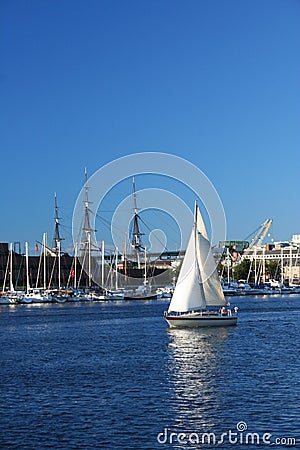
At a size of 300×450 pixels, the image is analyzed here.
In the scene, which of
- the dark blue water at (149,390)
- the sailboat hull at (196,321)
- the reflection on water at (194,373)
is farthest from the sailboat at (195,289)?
the dark blue water at (149,390)

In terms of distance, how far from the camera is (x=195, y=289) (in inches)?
2402

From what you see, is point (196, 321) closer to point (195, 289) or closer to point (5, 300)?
point (195, 289)

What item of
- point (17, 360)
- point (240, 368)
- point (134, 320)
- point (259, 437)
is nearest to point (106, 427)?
point (259, 437)

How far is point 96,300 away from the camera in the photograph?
14112 centimetres

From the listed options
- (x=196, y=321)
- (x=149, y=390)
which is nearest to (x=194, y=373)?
(x=149, y=390)

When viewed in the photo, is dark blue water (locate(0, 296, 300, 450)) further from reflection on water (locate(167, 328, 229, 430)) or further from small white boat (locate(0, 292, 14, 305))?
small white boat (locate(0, 292, 14, 305))

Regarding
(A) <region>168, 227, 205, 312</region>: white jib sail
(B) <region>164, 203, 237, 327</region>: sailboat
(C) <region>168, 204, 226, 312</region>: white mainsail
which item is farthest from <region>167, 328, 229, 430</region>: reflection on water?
(C) <region>168, 204, 226, 312</region>: white mainsail

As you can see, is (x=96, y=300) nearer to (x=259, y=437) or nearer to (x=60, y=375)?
(x=60, y=375)

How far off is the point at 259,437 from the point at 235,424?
6.16ft

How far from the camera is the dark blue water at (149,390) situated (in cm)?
2581

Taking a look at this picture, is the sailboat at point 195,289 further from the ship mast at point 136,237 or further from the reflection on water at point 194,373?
the ship mast at point 136,237

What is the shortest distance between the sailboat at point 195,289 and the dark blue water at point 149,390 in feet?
4.64

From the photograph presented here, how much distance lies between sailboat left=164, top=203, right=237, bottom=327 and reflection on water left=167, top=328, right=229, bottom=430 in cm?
100

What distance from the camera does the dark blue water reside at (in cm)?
2581
